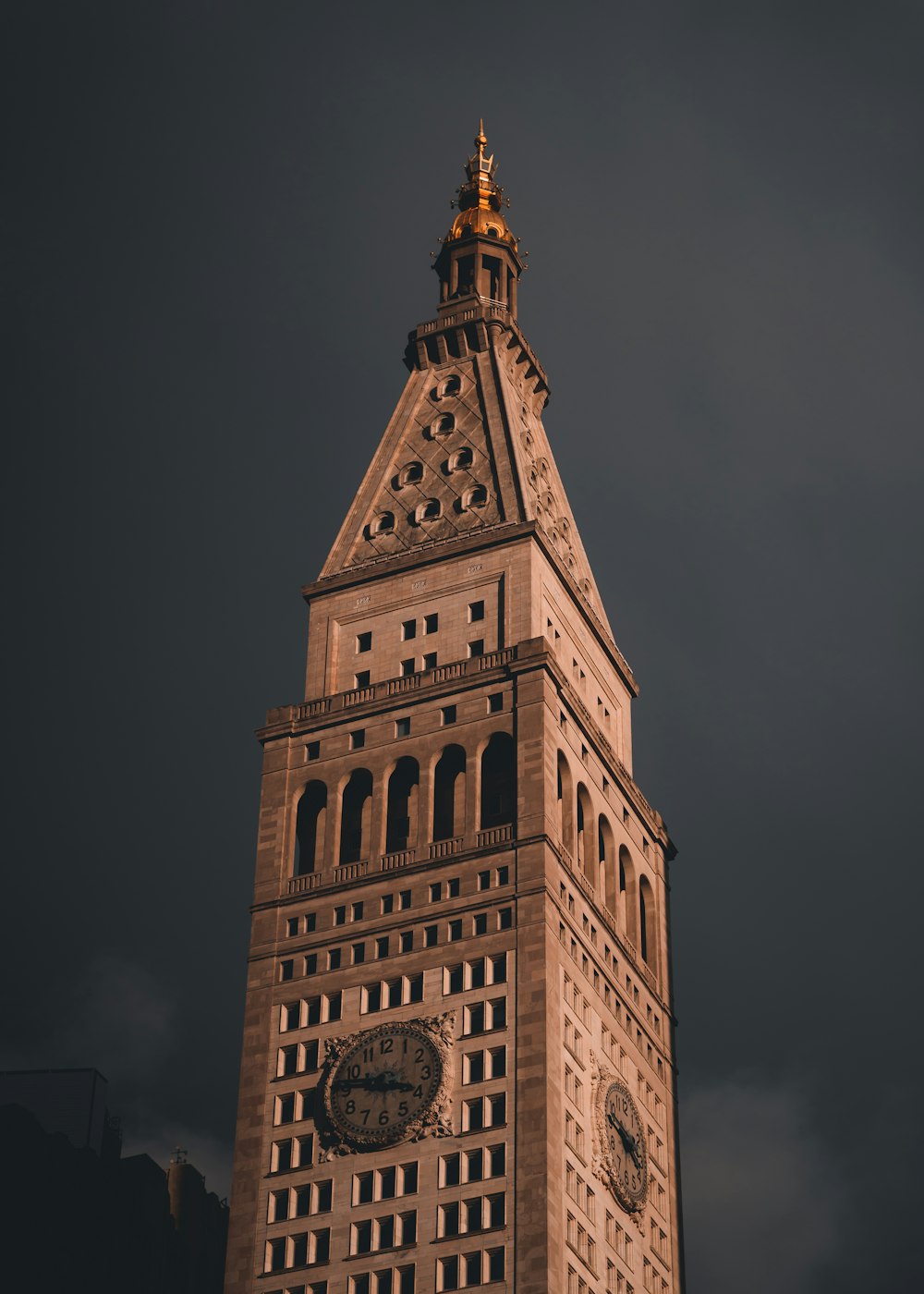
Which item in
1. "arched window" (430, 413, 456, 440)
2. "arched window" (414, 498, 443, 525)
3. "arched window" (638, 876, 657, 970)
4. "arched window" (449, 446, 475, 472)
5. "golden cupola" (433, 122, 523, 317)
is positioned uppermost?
"golden cupola" (433, 122, 523, 317)

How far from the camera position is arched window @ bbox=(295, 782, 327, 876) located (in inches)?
5325

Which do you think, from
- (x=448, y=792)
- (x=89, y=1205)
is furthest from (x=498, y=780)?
(x=89, y=1205)

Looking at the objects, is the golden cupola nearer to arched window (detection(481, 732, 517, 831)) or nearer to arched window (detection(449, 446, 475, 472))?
arched window (detection(449, 446, 475, 472))

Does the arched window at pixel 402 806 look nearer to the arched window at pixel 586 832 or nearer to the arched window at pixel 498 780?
the arched window at pixel 498 780

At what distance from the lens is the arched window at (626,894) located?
140 metres

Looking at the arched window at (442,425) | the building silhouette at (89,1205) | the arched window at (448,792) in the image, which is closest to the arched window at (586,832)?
the arched window at (448,792)

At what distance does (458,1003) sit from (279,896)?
13435 mm

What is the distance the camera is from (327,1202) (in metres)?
121

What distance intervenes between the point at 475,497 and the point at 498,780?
69.2 feet

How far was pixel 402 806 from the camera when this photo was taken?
13612 cm

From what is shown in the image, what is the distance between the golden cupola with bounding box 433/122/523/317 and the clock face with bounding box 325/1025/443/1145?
56.5 m

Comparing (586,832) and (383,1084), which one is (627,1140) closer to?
(383,1084)

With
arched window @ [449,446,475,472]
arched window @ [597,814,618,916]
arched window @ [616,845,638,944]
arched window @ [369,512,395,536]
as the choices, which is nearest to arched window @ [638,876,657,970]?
arched window @ [616,845,638,944]

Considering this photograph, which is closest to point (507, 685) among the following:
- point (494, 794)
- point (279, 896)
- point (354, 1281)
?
point (494, 794)
